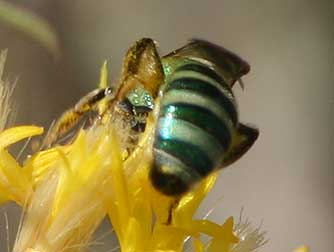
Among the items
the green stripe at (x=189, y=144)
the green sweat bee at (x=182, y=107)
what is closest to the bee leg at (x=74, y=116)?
the green sweat bee at (x=182, y=107)

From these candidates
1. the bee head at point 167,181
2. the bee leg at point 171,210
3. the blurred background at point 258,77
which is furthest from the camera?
the blurred background at point 258,77

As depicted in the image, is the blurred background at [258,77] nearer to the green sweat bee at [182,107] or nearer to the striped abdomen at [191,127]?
the green sweat bee at [182,107]

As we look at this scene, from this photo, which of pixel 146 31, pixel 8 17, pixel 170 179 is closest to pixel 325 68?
pixel 146 31

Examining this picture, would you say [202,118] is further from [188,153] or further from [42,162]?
[42,162]

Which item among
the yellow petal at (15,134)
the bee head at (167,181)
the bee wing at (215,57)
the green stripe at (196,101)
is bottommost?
the bee head at (167,181)

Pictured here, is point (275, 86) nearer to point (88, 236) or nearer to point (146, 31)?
point (146, 31)

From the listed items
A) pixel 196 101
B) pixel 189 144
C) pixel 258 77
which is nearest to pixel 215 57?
pixel 196 101
